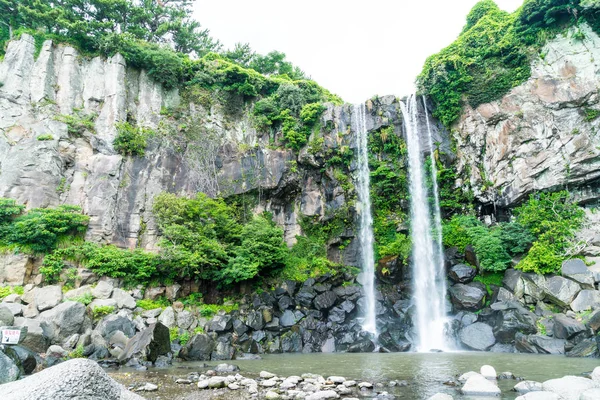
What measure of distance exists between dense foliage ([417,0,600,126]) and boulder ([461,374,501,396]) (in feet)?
58.5

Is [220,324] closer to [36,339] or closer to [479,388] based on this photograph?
[36,339]

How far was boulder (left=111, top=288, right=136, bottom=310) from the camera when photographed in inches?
608

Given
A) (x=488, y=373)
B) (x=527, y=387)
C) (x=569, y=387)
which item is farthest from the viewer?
(x=488, y=373)

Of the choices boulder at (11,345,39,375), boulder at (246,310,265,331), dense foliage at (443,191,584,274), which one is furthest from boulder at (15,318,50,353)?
dense foliage at (443,191,584,274)

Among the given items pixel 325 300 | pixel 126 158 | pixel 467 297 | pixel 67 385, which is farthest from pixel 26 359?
pixel 467 297

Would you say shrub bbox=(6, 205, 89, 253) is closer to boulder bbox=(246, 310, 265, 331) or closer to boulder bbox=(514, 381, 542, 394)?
boulder bbox=(246, 310, 265, 331)

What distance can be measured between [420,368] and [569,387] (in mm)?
4309

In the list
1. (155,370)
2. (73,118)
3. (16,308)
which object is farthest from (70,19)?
(155,370)

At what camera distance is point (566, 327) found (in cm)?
1287

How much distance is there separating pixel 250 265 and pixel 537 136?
1622 centimetres

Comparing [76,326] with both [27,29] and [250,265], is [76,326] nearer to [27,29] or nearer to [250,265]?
[250,265]

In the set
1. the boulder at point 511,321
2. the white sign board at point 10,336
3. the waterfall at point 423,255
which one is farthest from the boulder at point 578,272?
the white sign board at point 10,336

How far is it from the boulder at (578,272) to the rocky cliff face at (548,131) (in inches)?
172

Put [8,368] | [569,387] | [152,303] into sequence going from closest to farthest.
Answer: [569,387] < [8,368] < [152,303]
